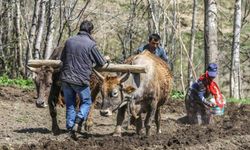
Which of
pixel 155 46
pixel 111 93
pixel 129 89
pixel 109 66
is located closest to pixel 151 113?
pixel 129 89

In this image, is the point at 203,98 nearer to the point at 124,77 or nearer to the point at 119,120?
the point at 119,120

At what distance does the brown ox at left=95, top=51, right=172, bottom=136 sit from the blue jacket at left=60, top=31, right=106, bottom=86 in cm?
45

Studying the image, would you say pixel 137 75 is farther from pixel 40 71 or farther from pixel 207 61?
pixel 207 61

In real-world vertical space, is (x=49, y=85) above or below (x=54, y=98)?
above

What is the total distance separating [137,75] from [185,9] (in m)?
27.4

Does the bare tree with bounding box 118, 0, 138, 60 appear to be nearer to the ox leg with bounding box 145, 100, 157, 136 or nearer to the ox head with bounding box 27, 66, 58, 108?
the ox leg with bounding box 145, 100, 157, 136

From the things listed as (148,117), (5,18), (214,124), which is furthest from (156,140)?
(5,18)

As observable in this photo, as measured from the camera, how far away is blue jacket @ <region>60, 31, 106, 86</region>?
11305 mm

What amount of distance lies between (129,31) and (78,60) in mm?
17973

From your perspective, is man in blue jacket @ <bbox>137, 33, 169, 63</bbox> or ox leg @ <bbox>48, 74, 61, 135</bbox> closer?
ox leg @ <bbox>48, 74, 61, 135</bbox>

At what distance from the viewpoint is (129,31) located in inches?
1148

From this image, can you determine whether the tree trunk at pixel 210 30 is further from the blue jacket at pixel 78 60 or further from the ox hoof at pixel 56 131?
the blue jacket at pixel 78 60

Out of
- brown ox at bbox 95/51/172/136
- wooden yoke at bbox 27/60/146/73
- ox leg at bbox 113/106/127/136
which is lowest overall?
ox leg at bbox 113/106/127/136

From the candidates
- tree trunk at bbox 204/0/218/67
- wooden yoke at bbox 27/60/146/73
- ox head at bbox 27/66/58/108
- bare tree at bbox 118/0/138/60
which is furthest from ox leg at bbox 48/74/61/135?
bare tree at bbox 118/0/138/60
